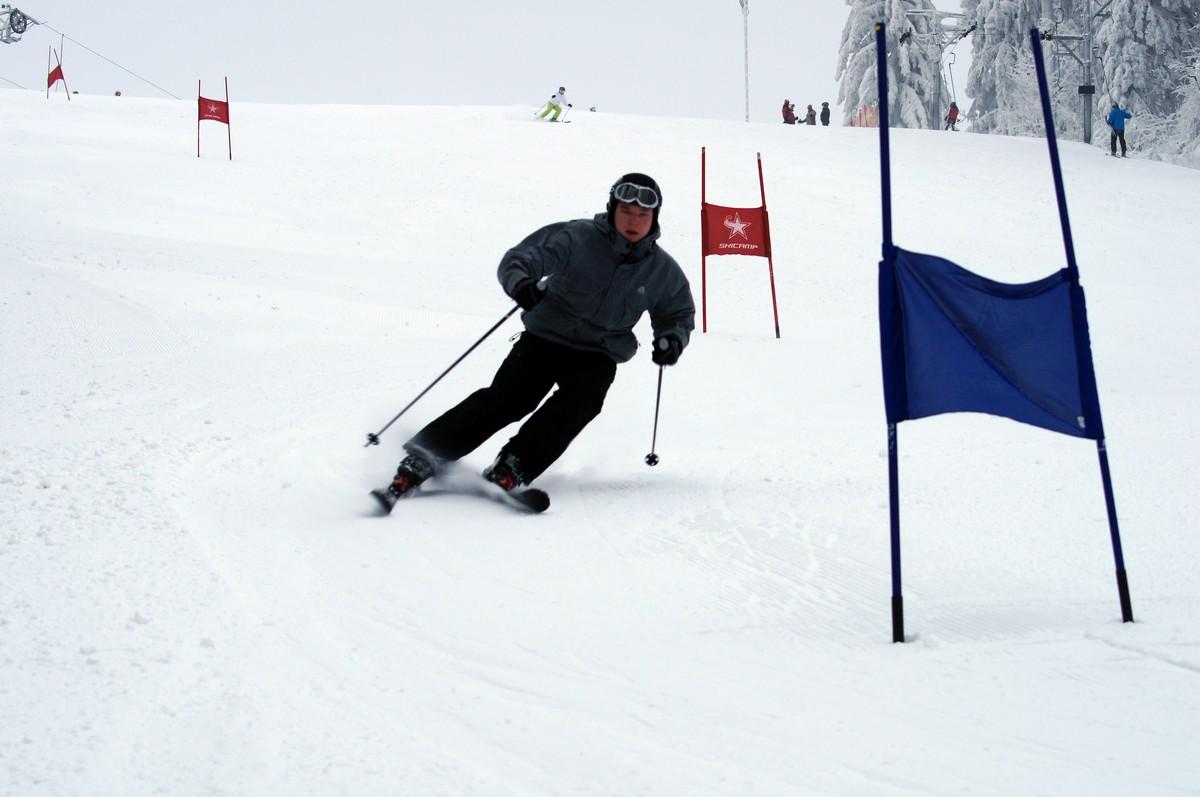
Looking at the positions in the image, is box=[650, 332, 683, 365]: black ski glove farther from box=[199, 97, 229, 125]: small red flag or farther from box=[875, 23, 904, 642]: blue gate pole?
box=[199, 97, 229, 125]: small red flag

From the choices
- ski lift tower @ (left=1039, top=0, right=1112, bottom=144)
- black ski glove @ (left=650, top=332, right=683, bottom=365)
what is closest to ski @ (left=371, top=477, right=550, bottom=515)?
black ski glove @ (left=650, top=332, right=683, bottom=365)

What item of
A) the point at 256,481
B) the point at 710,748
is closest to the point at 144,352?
the point at 256,481

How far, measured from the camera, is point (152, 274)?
1069cm

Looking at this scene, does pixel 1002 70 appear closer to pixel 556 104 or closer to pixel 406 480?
pixel 556 104

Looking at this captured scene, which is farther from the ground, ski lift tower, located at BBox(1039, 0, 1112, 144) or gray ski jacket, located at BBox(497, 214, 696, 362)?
ski lift tower, located at BBox(1039, 0, 1112, 144)

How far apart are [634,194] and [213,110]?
16.8 metres

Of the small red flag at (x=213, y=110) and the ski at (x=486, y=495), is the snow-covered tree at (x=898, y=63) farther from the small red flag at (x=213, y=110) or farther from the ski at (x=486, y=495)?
the ski at (x=486, y=495)

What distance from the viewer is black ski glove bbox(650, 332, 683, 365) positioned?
552cm

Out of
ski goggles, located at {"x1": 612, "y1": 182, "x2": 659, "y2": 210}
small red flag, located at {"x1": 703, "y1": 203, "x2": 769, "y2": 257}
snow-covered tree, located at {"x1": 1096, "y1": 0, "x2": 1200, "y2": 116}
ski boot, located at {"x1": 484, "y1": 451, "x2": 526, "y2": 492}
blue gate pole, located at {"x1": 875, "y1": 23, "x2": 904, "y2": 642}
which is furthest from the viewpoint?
snow-covered tree, located at {"x1": 1096, "y1": 0, "x2": 1200, "y2": 116}

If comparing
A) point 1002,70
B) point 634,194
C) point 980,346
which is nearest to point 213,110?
point 634,194

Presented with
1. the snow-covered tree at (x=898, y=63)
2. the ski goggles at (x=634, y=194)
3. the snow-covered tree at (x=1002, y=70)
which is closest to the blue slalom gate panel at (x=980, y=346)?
the ski goggles at (x=634, y=194)

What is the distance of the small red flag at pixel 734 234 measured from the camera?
1108cm

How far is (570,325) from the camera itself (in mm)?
5527

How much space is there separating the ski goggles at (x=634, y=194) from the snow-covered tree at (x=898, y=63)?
40725mm
